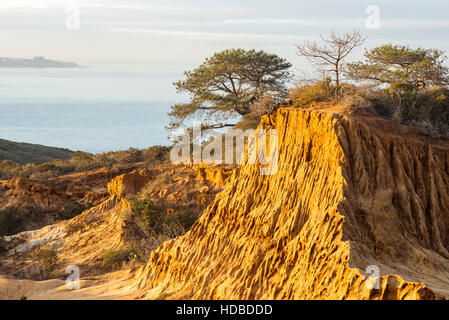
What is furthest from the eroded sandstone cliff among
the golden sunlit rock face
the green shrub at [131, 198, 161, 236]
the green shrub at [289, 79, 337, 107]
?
the green shrub at [131, 198, 161, 236]

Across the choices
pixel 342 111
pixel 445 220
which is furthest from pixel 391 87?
pixel 445 220

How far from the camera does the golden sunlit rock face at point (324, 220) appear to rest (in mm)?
11430

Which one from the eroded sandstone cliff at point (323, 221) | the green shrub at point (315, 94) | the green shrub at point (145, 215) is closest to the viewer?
the eroded sandstone cliff at point (323, 221)

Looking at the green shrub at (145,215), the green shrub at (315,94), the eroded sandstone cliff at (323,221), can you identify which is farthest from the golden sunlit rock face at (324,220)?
the green shrub at (145,215)

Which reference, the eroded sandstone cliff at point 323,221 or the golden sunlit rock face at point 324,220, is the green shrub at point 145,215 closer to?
the eroded sandstone cliff at point 323,221

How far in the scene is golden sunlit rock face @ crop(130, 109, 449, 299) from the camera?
→ 1143 centimetres

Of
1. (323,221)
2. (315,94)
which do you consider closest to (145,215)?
(315,94)

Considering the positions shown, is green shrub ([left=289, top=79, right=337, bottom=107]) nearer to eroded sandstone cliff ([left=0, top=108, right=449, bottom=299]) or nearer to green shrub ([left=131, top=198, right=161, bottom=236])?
eroded sandstone cliff ([left=0, top=108, right=449, bottom=299])

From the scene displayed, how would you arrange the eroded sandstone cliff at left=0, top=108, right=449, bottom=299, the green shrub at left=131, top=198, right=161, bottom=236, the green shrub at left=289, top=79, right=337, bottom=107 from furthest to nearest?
the green shrub at left=131, top=198, right=161, bottom=236 → the green shrub at left=289, top=79, right=337, bottom=107 → the eroded sandstone cliff at left=0, top=108, right=449, bottom=299

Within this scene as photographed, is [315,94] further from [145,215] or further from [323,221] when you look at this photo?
[145,215]

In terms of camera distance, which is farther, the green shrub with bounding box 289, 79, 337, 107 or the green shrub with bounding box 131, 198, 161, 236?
the green shrub with bounding box 131, 198, 161, 236

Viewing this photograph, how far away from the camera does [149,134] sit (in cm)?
13912

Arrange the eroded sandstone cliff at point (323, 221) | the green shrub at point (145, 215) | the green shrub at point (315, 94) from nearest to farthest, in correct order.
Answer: the eroded sandstone cliff at point (323, 221) → the green shrub at point (315, 94) → the green shrub at point (145, 215)
